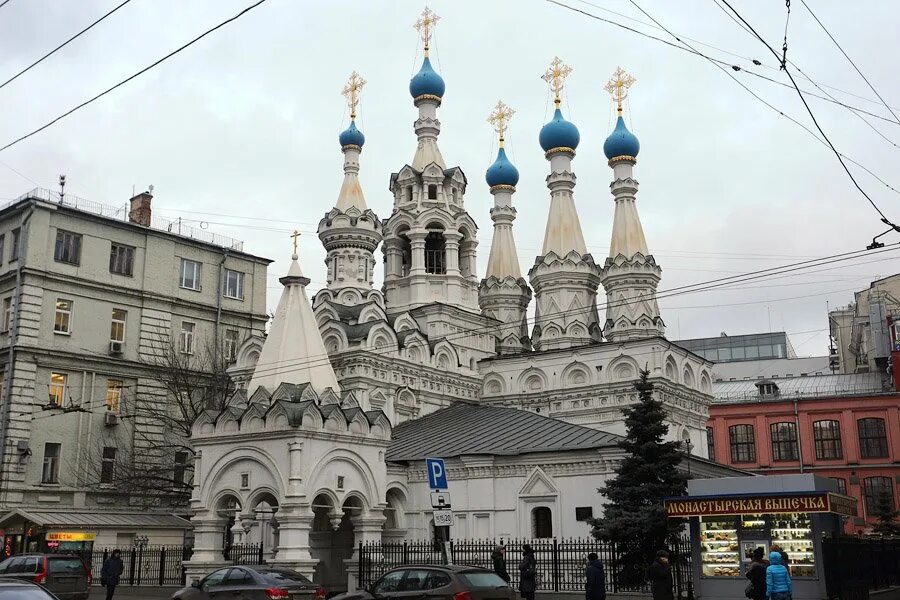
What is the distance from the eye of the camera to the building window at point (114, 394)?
33.9 m

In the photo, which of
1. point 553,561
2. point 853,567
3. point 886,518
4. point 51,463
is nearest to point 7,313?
point 51,463

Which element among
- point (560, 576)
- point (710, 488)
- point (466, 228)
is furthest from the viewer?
point (466, 228)

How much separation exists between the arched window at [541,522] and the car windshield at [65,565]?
12875 mm

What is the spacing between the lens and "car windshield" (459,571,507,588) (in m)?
14.6

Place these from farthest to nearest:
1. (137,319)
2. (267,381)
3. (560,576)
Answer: (137,319) < (267,381) < (560,576)

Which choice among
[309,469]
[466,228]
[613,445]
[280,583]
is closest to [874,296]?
[466,228]

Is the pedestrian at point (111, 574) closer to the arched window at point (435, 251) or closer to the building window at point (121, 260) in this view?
the building window at point (121, 260)

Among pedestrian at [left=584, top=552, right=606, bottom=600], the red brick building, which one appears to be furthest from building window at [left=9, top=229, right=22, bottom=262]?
the red brick building

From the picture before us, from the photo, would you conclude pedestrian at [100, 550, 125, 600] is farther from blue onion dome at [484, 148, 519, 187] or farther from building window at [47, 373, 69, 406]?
blue onion dome at [484, 148, 519, 187]

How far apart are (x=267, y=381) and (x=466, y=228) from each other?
56.2ft

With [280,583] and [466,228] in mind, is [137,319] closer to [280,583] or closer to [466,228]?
[466,228]

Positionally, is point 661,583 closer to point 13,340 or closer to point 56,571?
point 56,571

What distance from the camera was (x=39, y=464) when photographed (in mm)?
31359

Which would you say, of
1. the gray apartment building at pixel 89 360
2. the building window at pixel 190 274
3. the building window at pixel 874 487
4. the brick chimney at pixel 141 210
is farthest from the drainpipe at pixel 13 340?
the building window at pixel 874 487
